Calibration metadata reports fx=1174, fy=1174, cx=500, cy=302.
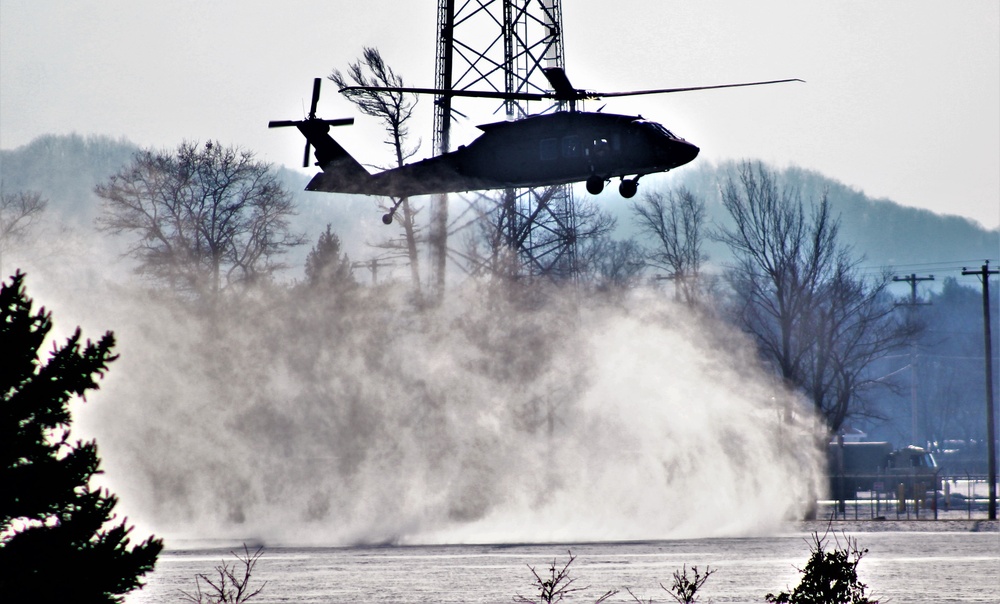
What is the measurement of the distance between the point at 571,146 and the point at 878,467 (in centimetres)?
5771

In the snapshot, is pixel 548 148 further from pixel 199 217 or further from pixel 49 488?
pixel 199 217

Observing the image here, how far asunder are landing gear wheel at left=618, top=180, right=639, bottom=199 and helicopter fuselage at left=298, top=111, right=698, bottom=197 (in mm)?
233

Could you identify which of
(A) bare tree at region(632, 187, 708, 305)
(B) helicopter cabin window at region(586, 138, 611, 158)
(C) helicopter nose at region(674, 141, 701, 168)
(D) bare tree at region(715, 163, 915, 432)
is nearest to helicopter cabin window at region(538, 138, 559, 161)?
(B) helicopter cabin window at region(586, 138, 611, 158)

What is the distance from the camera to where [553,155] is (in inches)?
1079

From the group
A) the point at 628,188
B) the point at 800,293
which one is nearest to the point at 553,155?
the point at 628,188

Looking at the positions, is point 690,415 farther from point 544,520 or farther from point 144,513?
point 144,513

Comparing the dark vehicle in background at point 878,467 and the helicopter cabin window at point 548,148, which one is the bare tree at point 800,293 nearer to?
the dark vehicle in background at point 878,467

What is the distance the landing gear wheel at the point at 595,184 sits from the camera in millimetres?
26312

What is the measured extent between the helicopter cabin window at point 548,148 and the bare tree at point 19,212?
108 ft

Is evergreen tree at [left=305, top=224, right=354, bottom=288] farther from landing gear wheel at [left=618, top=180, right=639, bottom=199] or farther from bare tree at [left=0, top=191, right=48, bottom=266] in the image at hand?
landing gear wheel at [left=618, top=180, right=639, bottom=199]

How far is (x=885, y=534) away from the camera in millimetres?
41000

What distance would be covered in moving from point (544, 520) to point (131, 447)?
50.9ft

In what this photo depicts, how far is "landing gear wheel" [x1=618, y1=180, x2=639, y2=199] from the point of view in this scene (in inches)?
1035

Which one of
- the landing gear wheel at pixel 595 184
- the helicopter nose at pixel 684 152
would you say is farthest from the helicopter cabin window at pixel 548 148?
the helicopter nose at pixel 684 152
